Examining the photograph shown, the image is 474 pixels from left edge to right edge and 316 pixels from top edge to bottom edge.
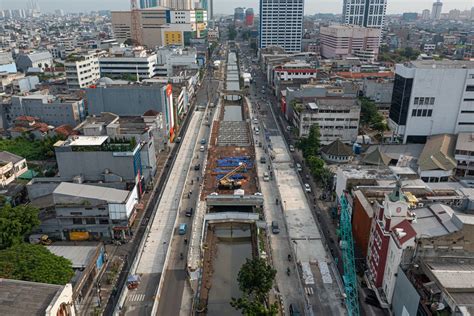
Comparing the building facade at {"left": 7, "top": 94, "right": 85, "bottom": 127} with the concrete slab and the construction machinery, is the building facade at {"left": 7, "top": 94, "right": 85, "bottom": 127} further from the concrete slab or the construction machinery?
the construction machinery

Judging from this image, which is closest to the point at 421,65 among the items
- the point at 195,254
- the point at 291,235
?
the point at 291,235

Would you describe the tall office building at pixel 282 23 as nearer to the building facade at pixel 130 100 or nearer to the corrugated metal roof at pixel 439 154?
the building facade at pixel 130 100

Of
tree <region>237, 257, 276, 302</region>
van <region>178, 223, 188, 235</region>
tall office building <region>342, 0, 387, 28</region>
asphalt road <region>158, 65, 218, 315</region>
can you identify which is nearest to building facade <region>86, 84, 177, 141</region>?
asphalt road <region>158, 65, 218, 315</region>

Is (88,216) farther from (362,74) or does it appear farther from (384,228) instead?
(362,74)

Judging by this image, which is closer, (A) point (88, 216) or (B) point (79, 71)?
(A) point (88, 216)

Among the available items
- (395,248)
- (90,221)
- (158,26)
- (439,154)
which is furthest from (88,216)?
(158,26)

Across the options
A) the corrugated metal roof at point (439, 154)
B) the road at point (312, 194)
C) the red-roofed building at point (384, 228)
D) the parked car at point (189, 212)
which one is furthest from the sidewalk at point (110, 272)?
the corrugated metal roof at point (439, 154)
